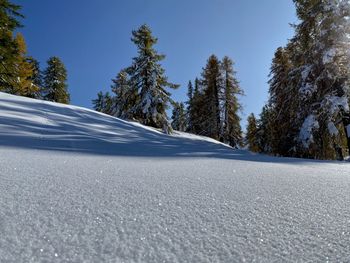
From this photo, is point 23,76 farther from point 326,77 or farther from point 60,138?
point 326,77

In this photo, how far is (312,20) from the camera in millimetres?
11648

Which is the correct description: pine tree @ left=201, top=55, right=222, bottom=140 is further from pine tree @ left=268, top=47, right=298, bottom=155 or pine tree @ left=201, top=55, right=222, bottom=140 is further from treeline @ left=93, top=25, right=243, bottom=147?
pine tree @ left=268, top=47, right=298, bottom=155

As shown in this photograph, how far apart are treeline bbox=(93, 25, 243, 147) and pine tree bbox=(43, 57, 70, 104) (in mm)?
5948

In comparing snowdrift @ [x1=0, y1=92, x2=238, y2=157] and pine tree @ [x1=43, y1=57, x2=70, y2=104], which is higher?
pine tree @ [x1=43, y1=57, x2=70, y2=104]

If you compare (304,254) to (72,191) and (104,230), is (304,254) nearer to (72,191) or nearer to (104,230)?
(104,230)

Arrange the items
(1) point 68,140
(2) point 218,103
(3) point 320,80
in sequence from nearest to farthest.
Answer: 1. (1) point 68,140
2. (3) point 320,80
3. (2) point 218,103

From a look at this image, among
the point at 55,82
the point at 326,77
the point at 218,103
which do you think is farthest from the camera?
the point at 55,82

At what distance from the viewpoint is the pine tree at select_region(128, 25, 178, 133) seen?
19.0m

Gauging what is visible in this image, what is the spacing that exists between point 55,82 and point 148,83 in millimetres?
15751

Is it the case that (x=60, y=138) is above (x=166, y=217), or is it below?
above

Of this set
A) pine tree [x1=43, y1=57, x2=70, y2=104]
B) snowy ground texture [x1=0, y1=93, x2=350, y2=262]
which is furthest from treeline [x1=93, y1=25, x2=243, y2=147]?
snowy ground texture [x1=0, y1=93, x2=350, y2=262]

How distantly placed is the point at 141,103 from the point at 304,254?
61.0 ft

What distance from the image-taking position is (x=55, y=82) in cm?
3039

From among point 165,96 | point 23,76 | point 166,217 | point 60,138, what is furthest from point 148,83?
point 166,217
